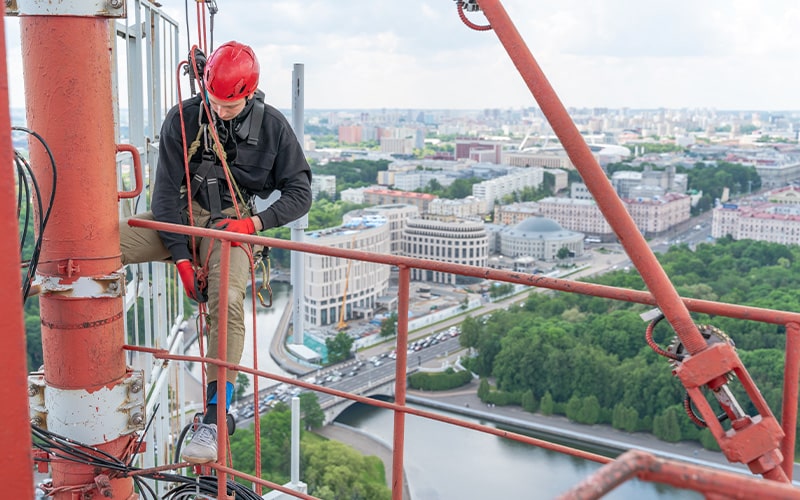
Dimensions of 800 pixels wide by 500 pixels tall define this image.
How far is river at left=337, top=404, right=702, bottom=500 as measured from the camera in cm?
1981

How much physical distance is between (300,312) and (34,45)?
494 cm

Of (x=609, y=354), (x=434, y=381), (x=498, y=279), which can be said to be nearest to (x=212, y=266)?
(x=498, y=279)

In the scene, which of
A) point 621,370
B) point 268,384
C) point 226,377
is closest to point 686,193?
point 621,370

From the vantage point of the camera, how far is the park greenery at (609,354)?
26.1 m

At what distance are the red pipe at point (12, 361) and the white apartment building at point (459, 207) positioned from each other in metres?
45.8

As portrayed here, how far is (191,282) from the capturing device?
110 inches

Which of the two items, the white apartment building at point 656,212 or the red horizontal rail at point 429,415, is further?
the white apartment building at point 656,212

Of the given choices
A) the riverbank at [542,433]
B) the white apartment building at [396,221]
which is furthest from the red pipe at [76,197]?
the white apartment building at [396,221]

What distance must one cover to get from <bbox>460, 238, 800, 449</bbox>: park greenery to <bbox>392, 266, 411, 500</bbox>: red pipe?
21.8 meters

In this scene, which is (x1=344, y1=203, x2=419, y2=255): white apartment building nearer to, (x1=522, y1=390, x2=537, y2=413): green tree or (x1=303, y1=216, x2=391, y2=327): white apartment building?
(x1=303, y1=216, x2=391, y2=327): white apartment building

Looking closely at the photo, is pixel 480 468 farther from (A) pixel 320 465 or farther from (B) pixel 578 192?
(B) pixel 578 192

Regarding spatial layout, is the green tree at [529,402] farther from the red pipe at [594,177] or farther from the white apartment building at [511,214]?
the red pipe at [594,177]

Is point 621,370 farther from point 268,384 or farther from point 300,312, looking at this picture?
point 300,312

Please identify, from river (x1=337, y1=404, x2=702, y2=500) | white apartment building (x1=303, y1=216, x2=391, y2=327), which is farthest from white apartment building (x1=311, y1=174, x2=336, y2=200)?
river (x1=337, y1=404, x2=702, y2=500)
